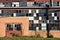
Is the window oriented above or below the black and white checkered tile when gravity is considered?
below

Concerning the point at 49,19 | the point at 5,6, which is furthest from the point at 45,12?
the point at 5,6

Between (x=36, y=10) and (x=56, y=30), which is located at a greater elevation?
(x=36, y=10)

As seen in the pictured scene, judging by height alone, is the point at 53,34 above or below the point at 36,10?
below

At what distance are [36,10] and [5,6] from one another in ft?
5.12

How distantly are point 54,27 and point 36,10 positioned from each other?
118 centimetres

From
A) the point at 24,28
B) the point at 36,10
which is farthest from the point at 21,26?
the point at 36,10

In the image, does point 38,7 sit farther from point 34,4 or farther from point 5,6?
point 5,6

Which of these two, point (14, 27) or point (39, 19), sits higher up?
point (39, 19)

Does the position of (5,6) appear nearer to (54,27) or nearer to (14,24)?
(14,24)

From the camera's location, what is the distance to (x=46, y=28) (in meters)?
11.1

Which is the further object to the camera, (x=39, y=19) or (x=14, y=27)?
(x=39, y=19)

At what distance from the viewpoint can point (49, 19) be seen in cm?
1117

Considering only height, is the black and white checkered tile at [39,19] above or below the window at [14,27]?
above

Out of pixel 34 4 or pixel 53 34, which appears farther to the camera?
pixel 34 4
